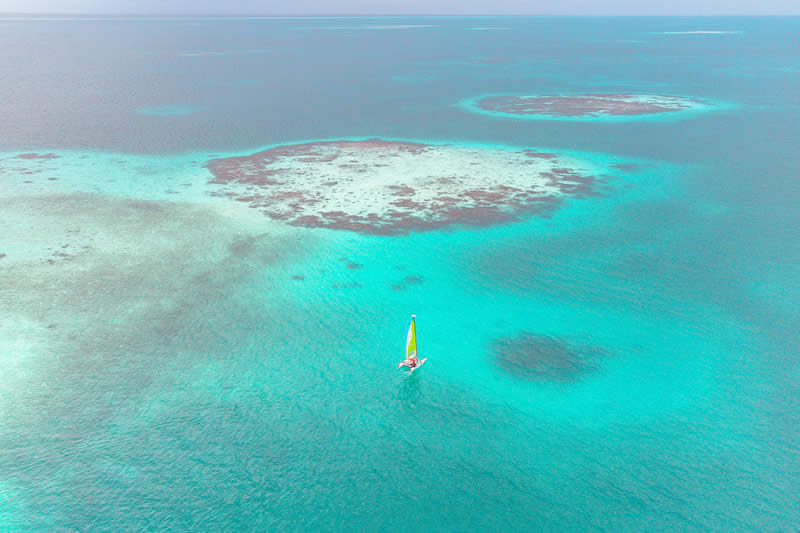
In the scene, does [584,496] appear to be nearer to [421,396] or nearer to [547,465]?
[547,465]

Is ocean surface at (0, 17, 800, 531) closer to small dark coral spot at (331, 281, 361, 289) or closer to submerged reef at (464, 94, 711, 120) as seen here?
small dark coral spot at (331, 281, 361, 289)

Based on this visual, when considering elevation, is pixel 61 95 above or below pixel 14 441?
above

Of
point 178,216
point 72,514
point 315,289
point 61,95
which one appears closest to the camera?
point 72,514

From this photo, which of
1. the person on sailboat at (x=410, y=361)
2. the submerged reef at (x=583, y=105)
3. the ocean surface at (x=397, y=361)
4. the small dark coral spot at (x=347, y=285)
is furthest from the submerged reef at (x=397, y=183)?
the submerged reef at (x=583, y=105)

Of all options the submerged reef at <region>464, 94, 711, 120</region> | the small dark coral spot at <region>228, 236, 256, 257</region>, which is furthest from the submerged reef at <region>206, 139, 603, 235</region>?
the submerged reef at <region>464, 94, 711, 120</region>

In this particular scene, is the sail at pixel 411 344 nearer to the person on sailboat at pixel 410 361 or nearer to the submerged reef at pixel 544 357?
the person on sailboat at pixel 410 361

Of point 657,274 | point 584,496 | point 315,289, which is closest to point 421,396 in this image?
point 584,496

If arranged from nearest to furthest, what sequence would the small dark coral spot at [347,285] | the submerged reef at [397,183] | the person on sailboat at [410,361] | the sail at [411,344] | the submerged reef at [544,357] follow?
the sail at [411,344], the submerged reef at [544,357], the person on sailboat at [410,361], the small dark coral spot at [347,285], the submerged reef at [397,183]
